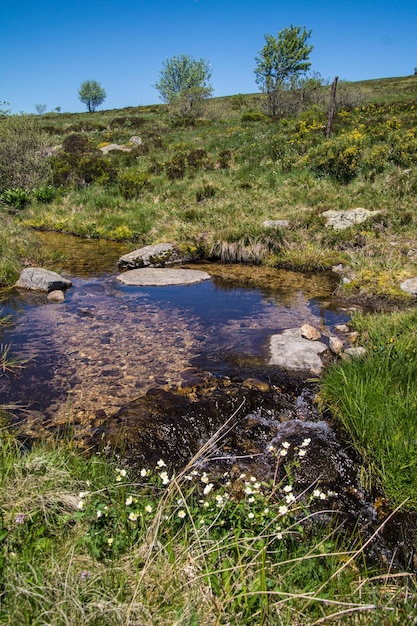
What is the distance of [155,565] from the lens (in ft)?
6.92

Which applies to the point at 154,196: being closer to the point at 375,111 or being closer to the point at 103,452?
the point at 103,452

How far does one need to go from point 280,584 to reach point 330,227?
11.3 meters

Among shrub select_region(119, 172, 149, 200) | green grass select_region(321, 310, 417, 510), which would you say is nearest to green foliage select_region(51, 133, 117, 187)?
shrub select_region(119, 172, 149, 200)

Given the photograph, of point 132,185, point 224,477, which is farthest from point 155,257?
point 224,477

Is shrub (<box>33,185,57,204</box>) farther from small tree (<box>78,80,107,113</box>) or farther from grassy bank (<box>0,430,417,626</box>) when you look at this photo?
small tree (<box>78,80,107,113</box>)

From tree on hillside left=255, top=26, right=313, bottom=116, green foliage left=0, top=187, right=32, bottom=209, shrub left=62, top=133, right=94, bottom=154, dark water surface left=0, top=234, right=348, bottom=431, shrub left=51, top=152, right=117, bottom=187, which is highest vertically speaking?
tree on hillside left=255, top=26, right=313, bottom=116

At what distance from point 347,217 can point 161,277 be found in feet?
21.4

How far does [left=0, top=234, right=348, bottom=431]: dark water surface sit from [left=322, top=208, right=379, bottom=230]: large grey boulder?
9.28ft

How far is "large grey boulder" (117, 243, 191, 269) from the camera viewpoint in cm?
1140

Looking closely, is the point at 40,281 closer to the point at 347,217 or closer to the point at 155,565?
the point at 155,565

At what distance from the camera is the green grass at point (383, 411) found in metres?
3.29

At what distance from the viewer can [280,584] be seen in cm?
211

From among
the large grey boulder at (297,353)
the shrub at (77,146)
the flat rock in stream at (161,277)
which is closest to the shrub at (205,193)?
the flat rock in stream at (161,277)

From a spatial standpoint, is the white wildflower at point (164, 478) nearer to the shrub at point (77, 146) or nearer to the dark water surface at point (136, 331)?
the dark water surface at point (136, 331)
